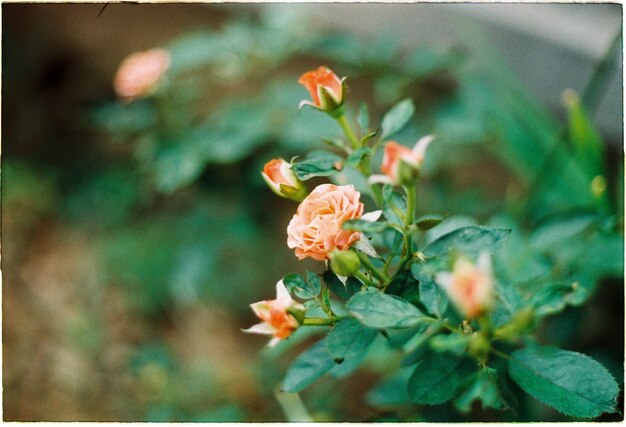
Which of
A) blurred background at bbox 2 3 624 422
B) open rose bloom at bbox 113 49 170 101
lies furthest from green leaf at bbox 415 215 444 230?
open rose bloom at bbox 113 49 170 101

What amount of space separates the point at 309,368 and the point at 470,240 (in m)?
0.18

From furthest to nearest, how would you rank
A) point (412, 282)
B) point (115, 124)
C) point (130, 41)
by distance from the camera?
1. point (130, 41)
2. point (115, 124)
3. point (412, 282)

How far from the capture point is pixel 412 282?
1.79 ft

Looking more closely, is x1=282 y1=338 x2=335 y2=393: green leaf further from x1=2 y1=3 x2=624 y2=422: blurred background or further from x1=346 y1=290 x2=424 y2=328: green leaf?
x1=2 y1=3 x2=624 y2=422: blurred background

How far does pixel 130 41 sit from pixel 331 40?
0.82m

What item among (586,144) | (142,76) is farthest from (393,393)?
(142,76)

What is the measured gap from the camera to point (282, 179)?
0.57m

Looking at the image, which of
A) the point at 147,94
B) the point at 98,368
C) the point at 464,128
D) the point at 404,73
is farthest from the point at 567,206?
the point at 98,368

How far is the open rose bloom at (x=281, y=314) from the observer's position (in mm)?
517

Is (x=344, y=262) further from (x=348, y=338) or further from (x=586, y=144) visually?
(x=586, y=144)

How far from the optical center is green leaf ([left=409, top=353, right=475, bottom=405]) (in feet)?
1.80

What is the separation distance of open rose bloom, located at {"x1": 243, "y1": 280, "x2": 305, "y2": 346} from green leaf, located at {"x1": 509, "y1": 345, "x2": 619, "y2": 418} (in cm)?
21

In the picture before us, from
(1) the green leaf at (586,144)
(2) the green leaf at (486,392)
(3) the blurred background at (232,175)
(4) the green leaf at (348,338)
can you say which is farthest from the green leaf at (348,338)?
(1) the green leaf at (586,144)

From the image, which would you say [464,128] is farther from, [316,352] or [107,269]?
[107,269]
